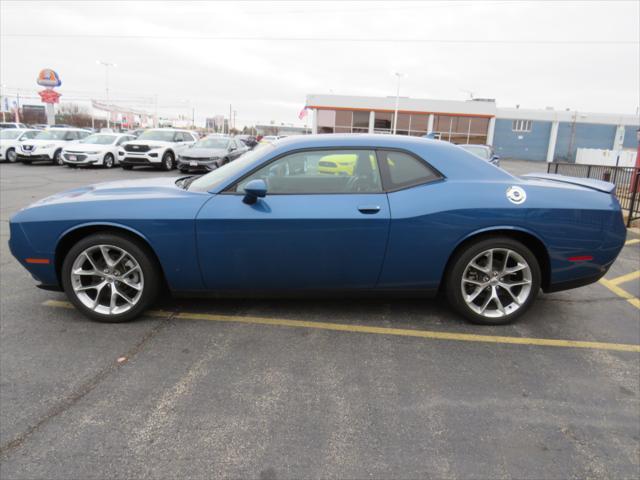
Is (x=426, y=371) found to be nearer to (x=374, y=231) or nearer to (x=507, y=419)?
(x=507, y=419)

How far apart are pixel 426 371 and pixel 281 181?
1.81m

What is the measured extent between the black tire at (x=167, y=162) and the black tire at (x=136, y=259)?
52.4ft

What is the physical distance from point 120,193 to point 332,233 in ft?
6.02

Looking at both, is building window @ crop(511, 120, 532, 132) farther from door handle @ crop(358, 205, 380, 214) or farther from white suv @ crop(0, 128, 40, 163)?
door handle @ crop(358, 205, 380, 214)

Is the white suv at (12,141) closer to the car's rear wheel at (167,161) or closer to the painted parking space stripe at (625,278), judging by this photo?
the car's rear wheel at (167,161)

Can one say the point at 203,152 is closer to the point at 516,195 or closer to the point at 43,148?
the point at 43,148

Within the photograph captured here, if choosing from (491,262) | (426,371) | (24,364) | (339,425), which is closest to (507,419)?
(426,371)

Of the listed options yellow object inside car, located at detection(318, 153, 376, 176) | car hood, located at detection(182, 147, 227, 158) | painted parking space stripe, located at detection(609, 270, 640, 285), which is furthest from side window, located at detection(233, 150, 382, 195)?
car hood, located at detection(182, 147, 227, 158)

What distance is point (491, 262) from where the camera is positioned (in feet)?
12.5

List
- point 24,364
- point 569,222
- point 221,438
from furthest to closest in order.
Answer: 1. point 569,222
2. point 24,364
3. point 221,438

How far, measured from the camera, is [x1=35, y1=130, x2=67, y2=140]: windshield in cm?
2076

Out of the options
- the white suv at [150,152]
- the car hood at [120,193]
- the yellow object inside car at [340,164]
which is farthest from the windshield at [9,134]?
the yellow object inside car at [340,164]

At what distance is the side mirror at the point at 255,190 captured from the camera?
347cm

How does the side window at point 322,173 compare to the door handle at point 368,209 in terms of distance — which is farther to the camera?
the side window at point 322,173
